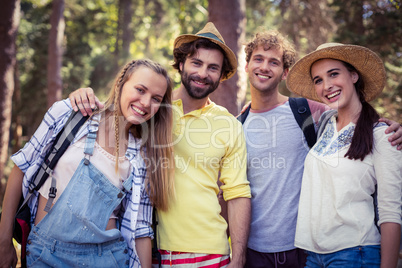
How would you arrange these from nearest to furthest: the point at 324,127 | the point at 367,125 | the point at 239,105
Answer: the point at 367,125
the point at 324,127
the point at 239,105

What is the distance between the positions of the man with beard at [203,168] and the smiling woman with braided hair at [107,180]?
0.17 meters

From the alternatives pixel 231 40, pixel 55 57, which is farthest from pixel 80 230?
pixel 55 57

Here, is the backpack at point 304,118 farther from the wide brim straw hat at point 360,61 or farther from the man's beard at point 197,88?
the man's beard at point 197,88

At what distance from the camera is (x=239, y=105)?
5207 millimetres

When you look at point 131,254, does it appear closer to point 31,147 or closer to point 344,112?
point 31,147

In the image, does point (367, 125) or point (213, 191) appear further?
point (213, 191)

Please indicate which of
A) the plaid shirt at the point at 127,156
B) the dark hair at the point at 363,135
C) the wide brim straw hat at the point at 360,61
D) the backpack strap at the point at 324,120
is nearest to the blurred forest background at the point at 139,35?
the wide brim straw hat at the point at 360,61

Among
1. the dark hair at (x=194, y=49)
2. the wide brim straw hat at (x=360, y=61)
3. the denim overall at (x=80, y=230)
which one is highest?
the dark hair at (x=194, y=49)

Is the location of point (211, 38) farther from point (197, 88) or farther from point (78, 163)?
point (78, 163)

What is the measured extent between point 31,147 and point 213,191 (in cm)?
158

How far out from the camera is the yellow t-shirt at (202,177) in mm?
2947

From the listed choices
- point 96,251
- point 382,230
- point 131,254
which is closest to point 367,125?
point 382,230

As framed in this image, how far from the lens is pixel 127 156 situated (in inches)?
111

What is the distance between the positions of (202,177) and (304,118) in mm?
1216
